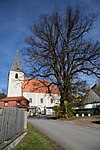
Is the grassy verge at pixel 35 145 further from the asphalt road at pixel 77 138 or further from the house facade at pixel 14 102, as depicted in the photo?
the house facade at pixel 14 102

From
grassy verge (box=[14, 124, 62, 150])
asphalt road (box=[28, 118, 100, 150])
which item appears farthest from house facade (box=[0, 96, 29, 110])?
grassy verge (box=[14, 124, 62, 150])

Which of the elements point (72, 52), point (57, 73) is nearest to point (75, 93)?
point (57, 73)

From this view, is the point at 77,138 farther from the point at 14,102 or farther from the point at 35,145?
the point at 14,102

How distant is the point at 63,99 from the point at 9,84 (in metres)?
40.6

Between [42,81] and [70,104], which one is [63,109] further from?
[42,81]

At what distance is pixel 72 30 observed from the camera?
31.8m

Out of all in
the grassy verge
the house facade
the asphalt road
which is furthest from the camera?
the house facade

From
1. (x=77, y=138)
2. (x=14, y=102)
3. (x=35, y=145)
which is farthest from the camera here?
(x=14, y=102)

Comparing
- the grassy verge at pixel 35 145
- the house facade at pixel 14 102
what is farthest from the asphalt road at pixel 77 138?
the house facade at pixel 14 102

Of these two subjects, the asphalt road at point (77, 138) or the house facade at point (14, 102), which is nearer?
the asphalt road at point (77, 138)

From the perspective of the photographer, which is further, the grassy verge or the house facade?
the house facade

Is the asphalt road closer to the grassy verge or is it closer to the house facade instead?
the grassy verge

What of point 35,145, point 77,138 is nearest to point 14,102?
point 77,138

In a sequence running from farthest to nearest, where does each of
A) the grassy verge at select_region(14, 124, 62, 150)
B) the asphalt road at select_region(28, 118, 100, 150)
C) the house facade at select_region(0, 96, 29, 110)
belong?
the house facade at select_region(0, 96, 29, 110) < the asphalt road at select_region(28, 118, 100, 150) < the grassy verge at select_region(14, 124, 62, 150)
